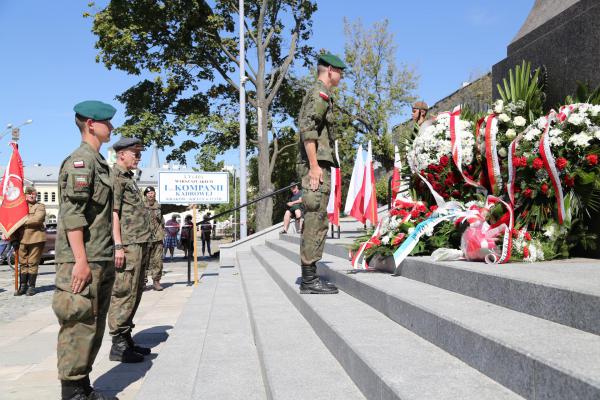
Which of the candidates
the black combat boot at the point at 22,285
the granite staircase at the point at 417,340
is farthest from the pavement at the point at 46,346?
the granite staircase at the point at 417,340

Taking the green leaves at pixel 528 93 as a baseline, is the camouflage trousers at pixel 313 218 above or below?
below

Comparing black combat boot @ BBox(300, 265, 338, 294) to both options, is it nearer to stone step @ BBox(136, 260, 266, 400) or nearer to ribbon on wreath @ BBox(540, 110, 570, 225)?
stone step @ BBox(136, 260, 266, 400)

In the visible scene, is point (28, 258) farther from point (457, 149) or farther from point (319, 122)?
point (457, 149)

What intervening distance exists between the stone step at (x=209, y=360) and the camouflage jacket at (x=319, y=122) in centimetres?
179

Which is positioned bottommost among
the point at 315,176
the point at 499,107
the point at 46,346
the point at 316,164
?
the point at 46,346

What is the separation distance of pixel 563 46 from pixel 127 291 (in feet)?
15.9

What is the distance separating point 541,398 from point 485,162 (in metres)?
3.53

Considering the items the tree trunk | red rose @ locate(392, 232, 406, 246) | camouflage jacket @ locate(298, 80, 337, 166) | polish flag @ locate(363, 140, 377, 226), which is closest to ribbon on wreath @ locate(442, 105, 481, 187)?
red rose @ locate(392, 232, 406, 246)

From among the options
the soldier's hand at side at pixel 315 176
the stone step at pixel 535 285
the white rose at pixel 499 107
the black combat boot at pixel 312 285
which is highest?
the white rose at pixel 499 107

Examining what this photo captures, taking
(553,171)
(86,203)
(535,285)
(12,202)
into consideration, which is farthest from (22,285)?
(535,285)

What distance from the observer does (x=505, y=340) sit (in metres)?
2.31

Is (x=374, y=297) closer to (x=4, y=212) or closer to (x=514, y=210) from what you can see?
(x=514, y=210)

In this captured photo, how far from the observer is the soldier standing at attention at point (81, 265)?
321 centimetres

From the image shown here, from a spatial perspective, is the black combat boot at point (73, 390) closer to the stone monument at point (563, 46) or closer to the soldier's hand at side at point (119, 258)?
the soldier's hand at side at point (119, 258)
